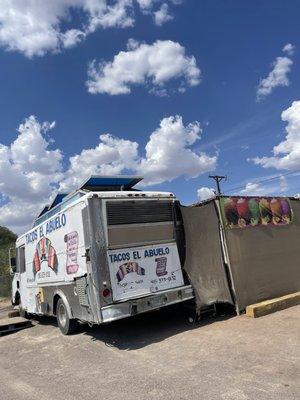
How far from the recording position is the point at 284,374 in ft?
19.6

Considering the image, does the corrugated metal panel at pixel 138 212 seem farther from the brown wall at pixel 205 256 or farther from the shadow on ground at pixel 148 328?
the shadow on ground at pixel 148 328

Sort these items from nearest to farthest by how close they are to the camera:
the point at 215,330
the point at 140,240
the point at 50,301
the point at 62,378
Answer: the point at 62,378, the point at 215,330, the point at 140,240, the point at 50,301

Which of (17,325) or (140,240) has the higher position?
(140,240)

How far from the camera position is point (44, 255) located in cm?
1174

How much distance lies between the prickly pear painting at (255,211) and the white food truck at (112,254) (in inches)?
45.2

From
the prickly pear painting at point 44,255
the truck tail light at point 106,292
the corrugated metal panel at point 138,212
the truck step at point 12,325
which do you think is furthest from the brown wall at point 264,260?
the truck step at point 12,325

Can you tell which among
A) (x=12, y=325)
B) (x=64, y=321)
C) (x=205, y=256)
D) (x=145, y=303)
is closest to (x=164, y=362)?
(x=145, y=303)

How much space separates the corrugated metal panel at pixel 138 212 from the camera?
367 inches

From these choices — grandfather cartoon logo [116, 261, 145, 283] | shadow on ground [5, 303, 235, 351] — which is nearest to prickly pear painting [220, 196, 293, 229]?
shadow on ground [5, 303, 235, 351]

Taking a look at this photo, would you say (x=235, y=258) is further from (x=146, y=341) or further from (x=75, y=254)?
(x=75, y=254)

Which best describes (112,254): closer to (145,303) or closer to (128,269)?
(128,269)

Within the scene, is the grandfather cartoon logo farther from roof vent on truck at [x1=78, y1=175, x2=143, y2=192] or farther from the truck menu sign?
roof vent on truck at [x1=78, y1=175, x2=143, y2=192]

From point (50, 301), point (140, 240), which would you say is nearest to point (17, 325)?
point (50, 301)

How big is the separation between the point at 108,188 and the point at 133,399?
595 centimetres
